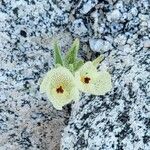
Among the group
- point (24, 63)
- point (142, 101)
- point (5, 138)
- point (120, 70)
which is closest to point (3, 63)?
point (24, 63)

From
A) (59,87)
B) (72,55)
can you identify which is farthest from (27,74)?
(59,87)

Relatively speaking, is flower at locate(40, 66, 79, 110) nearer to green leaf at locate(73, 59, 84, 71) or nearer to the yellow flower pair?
the yellow flower pair

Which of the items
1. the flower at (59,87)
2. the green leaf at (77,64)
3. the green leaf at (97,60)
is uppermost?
the green leaf at (97,60)

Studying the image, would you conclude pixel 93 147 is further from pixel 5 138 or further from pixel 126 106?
pixel 5 138

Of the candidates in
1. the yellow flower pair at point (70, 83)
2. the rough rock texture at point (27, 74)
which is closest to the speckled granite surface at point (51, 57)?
the rough rock texture at point (27, 74)

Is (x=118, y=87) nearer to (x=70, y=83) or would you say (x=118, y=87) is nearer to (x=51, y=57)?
(x=70, y=83)

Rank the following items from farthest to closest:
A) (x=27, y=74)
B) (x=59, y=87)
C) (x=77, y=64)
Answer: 1. (x=27, y=74)
2. (x=77, y=64)
3. (x=59, y=87)

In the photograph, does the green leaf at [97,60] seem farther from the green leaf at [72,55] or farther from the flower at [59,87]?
the flower at [59,87]
